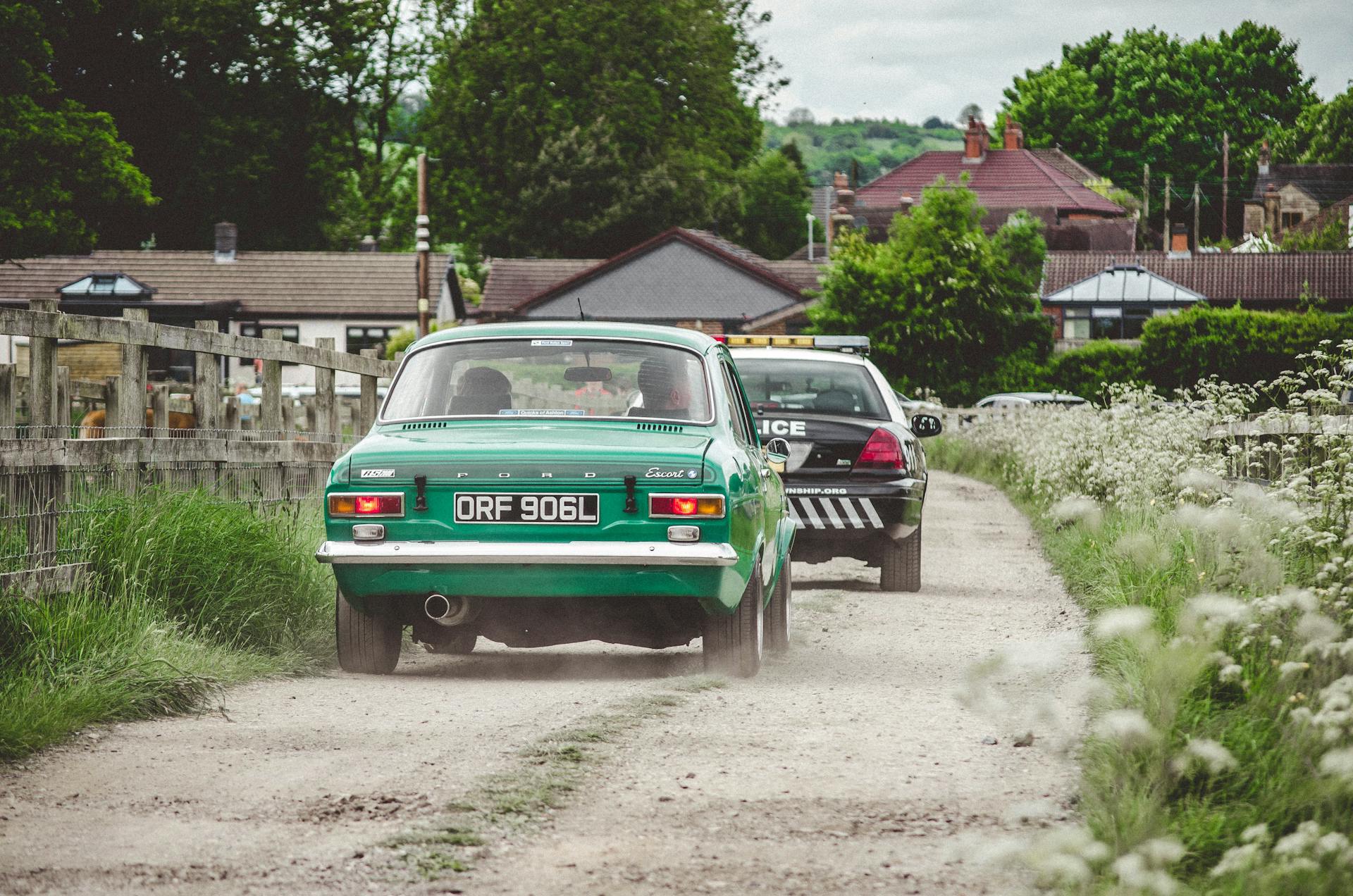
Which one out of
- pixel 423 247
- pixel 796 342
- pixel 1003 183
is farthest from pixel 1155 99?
pixel 796 342

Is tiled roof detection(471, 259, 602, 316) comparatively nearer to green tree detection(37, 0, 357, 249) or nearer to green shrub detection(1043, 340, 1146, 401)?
green tree detection(37, 0, 357, 249)

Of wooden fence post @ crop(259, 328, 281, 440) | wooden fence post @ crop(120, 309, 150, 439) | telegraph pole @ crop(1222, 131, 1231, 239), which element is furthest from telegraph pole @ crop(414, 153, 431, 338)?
telegraph pole @ crop(1222, 131, 1231, 239)

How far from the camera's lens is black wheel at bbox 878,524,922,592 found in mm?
12562

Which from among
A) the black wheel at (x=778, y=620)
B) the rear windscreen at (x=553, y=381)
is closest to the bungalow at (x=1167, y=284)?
the black wheel at (x=778, y=620)

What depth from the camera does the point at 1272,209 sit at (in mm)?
104000

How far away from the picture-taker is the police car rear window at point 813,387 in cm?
1269

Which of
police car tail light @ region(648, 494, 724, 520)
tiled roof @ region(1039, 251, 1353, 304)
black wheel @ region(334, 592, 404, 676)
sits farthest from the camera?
tiled roof @ region(1039, 251, 1353, 304)

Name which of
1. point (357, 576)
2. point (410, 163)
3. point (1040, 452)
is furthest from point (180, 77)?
point (357, 576)

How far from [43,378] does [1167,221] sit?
93234 mm

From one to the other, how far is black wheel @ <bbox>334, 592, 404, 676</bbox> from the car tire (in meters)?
0.25

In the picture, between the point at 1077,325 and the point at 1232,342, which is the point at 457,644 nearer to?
the point at 1232,342

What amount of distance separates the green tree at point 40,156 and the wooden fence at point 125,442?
108ft

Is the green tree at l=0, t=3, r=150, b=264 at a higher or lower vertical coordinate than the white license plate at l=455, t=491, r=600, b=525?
higher

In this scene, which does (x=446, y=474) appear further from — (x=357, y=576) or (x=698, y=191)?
(x=698, y=191)
